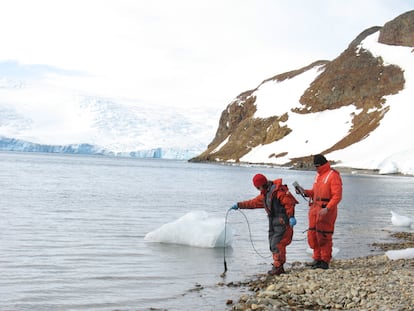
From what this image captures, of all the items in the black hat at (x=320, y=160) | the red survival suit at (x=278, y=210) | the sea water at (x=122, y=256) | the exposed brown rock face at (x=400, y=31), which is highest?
the exposed brown rock face at (x=400, y=31)

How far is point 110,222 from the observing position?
23984 millimetres

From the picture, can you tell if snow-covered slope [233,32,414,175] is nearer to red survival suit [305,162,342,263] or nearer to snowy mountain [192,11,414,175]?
snowy mountain [192,11,414,175]

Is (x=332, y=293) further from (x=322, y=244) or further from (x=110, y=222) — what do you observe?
(x=110, y=222)

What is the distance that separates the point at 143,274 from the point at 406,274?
19.6 feet

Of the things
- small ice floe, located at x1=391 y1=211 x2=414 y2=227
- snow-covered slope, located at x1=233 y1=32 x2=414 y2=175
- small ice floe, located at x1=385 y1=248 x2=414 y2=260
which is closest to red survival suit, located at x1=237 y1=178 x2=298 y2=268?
small ice floe, located at x1=385 y1=248 x2=414 y2=260

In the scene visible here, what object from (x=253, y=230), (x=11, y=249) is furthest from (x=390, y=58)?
(x=11, y=249)

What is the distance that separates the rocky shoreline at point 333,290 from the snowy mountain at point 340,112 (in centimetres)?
7924

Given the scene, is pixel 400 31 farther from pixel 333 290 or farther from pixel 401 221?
pixel 333 290

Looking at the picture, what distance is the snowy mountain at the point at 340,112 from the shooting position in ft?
337

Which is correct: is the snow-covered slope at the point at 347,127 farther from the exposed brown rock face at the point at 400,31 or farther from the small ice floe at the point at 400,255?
the small ice floe at the point at 400,255

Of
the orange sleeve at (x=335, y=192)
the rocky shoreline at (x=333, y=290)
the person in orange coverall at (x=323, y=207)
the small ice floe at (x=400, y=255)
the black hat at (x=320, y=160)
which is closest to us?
the rocky shoreline at (x=333, y=290)

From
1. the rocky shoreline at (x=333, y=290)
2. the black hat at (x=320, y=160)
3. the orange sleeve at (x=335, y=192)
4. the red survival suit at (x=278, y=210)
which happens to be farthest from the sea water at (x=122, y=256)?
the black hat at (x=320, y=160)

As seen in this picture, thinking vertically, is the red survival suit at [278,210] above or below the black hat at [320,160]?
below

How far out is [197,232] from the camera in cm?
1767
